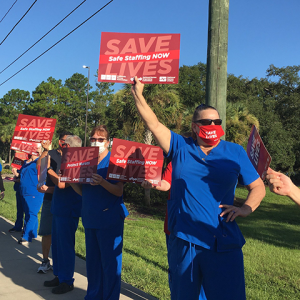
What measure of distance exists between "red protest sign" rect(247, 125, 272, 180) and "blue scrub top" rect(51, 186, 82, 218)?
271 cm

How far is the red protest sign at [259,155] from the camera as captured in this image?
2.42 m

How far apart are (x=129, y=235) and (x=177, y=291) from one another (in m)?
6.97

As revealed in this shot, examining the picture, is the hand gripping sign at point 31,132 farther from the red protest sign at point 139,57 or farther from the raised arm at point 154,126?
the raised arm at point 154,126

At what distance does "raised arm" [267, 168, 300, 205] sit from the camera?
214 centimetres

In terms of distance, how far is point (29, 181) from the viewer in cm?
751

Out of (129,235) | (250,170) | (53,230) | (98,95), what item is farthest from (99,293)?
(98,95)

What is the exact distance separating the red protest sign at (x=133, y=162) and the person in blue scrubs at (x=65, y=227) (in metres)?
0.99

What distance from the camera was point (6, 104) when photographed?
7481cm

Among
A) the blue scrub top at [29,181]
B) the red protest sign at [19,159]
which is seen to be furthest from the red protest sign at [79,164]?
the red protest sign at [19,159]

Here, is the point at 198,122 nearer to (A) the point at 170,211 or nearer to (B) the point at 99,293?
(A) the point at 170,211

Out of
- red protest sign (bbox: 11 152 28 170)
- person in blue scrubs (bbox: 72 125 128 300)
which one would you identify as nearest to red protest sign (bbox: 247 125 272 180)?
person in blue scrubs (bbox: 72 125 128 300)

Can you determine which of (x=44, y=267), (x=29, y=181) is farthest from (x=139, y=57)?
(x=29, y=181)

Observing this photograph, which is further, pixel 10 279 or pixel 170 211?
pixel 10 279

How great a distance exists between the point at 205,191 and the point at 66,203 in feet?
9.09
